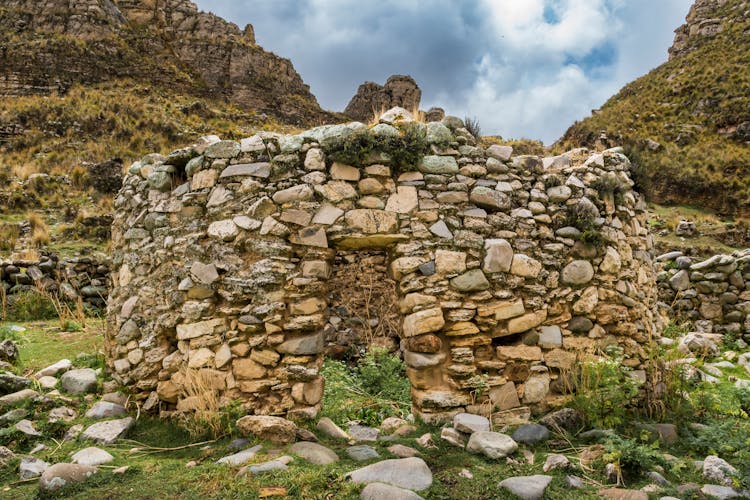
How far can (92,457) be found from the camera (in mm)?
3275

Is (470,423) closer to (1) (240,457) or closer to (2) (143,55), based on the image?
(1) (240,457)

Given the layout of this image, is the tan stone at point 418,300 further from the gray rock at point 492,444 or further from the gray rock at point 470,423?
the gray rock at point 492,444

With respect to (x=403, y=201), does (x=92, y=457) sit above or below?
below

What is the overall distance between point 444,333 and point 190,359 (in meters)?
2.42

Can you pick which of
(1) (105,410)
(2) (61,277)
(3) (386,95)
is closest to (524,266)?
(1) (105,410)

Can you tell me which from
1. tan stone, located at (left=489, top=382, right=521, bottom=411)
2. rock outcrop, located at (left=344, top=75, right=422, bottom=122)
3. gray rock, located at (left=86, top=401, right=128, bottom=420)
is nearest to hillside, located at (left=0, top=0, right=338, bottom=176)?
rock outcrop, located at (left=344, top=75, right=422, bottom=122)

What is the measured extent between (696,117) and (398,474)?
28985 mm

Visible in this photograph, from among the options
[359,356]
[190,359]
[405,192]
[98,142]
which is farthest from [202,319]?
Answer: [98,142]

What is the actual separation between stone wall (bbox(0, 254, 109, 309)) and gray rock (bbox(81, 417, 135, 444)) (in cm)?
500

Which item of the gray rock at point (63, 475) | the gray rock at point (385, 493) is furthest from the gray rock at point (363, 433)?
the gray rock at point (63, 475)

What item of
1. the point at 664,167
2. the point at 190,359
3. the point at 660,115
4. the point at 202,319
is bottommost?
the point at 190,359

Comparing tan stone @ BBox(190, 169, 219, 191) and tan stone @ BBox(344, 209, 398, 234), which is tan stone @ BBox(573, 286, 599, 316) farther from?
tan stone @ BBox(190, 169, 219, 191)

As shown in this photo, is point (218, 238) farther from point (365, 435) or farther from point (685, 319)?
point (685, 319)

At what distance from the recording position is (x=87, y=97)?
75.2ft
